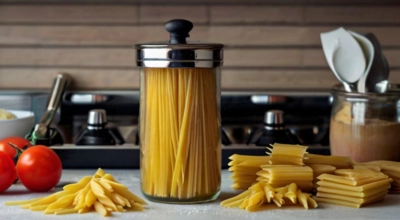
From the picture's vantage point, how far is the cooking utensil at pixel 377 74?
45.4 inches

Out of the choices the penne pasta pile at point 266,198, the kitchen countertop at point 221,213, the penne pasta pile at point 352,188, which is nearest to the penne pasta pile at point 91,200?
the kitchen countertop at point 221,213

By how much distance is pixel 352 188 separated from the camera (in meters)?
0.88

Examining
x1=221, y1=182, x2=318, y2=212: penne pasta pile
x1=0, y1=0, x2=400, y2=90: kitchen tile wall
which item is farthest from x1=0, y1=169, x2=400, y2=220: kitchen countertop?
x1=0, y1=0, x2=400, y2=90: kitchen tile wall

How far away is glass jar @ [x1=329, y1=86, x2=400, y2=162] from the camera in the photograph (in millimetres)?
1078

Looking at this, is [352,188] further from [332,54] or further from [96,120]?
[96,120]

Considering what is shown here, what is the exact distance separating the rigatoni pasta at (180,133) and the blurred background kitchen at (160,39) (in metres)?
0.58

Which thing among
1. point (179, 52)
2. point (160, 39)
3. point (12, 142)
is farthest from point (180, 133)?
point (160, 39)

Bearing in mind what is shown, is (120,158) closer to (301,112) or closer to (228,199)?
(228,199)

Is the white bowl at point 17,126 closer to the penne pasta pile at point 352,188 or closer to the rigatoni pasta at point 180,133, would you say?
the rigatoni pasta at point 180,133

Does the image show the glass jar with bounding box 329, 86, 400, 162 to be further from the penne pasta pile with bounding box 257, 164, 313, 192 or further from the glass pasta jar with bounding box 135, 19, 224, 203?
the glass pasta jar with bounding box 135, 19, 224, 203

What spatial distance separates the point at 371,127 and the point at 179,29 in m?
0.45

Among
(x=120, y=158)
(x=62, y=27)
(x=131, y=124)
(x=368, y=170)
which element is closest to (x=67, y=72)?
(x=62, y=27)

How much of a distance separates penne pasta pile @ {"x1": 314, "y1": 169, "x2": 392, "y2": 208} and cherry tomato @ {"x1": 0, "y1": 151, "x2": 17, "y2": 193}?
53 centimetres

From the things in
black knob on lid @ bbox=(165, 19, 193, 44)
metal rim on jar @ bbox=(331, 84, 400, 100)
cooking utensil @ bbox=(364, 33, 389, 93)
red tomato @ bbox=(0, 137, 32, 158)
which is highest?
black knob on lid @ bbox=(165, 19, 193, 44)
